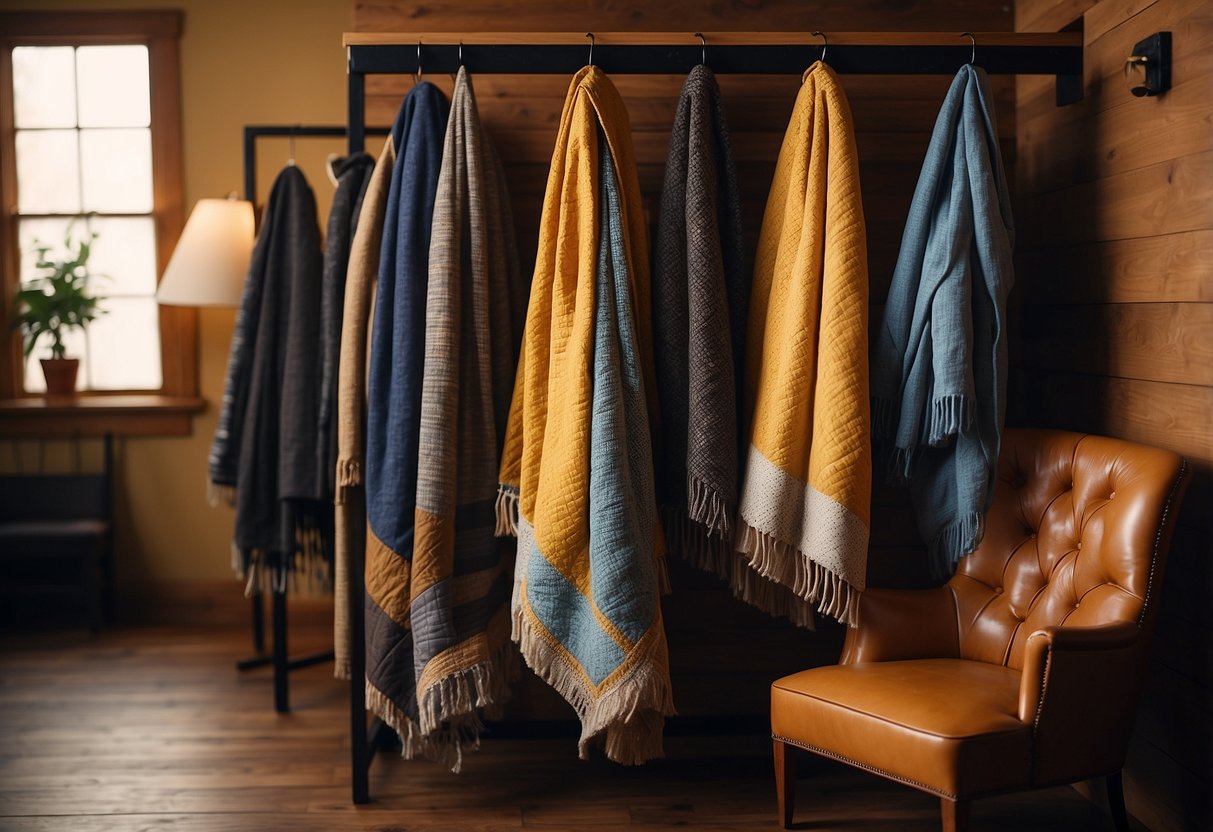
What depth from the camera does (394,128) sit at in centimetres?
220

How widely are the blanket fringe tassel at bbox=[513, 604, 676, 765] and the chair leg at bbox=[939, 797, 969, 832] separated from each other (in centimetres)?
52

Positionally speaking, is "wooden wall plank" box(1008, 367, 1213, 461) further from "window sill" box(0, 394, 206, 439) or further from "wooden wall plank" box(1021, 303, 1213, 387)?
"window sill" box(0, 394, 206, 439)

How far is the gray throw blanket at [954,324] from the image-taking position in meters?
2.02

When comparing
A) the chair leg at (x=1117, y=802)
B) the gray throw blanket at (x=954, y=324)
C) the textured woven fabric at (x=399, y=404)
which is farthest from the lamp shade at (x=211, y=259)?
the chair leg at (x=1117, y=802)

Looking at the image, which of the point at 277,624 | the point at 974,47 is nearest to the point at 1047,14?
the point at 974,47

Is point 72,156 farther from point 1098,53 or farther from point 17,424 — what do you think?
point 1098,53

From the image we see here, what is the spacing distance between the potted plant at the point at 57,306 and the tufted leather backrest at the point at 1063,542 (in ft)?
10.0

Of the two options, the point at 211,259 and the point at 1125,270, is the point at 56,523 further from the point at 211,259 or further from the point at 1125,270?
the point at 1125,270

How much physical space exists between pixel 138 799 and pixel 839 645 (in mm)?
1647

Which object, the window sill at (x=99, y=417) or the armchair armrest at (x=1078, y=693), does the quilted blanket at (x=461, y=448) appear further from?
the window sill at (x=99, y=417)

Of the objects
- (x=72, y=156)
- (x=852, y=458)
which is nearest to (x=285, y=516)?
(x=852, y=458)

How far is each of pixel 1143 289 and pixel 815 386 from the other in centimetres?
68

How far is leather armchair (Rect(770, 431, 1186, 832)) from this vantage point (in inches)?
70.6

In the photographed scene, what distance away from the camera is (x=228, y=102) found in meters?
3.71
